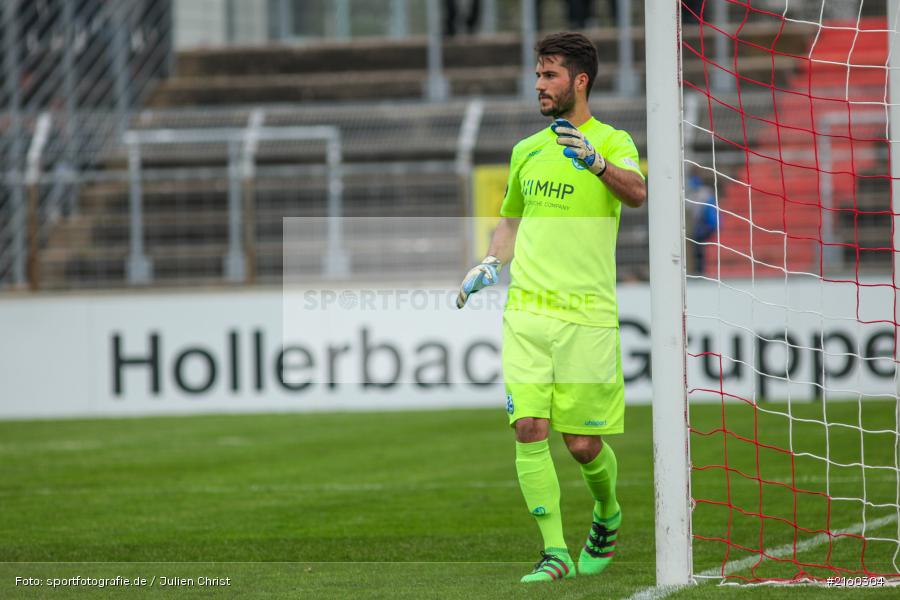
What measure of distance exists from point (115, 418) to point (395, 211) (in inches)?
151

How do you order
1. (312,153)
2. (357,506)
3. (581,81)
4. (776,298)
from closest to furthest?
(581,81) → (357,506) → (776,298) → (312,153)

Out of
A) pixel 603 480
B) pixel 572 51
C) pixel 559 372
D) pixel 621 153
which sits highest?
pixel 572 51

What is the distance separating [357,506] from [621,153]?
3313 mm

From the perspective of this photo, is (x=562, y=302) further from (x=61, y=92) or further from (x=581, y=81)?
(x=61, y=92)

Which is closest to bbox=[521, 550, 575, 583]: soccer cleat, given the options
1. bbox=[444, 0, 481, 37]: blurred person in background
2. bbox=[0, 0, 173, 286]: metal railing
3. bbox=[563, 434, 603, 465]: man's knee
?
bbox=[563, 434, 603, 465]: man's knee

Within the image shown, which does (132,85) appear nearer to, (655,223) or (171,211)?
(171,211)

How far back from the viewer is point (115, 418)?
1418 centimetres

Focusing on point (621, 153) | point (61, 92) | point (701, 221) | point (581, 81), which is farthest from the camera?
point (61, 92)

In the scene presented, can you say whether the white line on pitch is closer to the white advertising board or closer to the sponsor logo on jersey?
the sponsor logo on jersey

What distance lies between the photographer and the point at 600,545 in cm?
541

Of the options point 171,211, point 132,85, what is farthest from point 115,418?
point 132,85

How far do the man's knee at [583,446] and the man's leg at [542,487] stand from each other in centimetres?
10

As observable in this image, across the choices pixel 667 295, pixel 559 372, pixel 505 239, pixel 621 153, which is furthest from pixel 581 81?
pixel 559 372

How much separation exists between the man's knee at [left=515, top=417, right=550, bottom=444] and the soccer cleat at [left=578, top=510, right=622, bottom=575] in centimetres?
43
